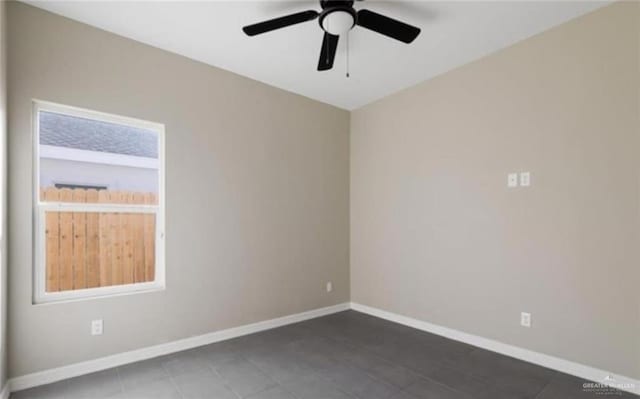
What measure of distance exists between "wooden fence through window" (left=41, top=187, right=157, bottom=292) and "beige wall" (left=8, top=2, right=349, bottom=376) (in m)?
0.17

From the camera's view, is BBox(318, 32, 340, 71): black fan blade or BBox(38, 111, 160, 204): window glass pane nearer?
BBox(318, 32, 340, 71): black fan blade

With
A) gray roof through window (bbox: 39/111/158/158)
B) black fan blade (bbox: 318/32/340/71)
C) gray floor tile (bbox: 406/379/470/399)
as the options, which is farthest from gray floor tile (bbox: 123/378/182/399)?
black fan blade (bbox: 318/32/340/71)

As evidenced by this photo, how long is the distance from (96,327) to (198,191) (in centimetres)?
139

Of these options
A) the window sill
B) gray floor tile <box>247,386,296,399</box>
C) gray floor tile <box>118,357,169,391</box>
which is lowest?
gray floor tile <box>247,386,296,399</box>

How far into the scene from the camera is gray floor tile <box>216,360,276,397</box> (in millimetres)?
2385

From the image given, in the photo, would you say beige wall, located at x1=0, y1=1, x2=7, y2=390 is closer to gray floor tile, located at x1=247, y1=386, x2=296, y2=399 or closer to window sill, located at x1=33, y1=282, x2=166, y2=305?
window sill, located at x1=33, y1=282, x2=166, y2=305

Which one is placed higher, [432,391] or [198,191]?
[198,191]

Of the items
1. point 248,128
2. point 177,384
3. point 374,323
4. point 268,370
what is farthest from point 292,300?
point 248,128

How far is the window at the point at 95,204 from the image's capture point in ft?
8.38

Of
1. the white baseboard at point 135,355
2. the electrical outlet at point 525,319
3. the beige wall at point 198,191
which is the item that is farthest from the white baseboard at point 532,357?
the white baseboard at point 135,355

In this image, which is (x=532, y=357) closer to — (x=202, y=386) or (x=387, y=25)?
(x=202, y=386)

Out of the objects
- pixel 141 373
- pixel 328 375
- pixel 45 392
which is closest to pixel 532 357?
pixel 328 375

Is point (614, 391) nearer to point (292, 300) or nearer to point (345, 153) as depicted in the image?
point (292, 300)

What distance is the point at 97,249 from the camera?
2.78 metres
